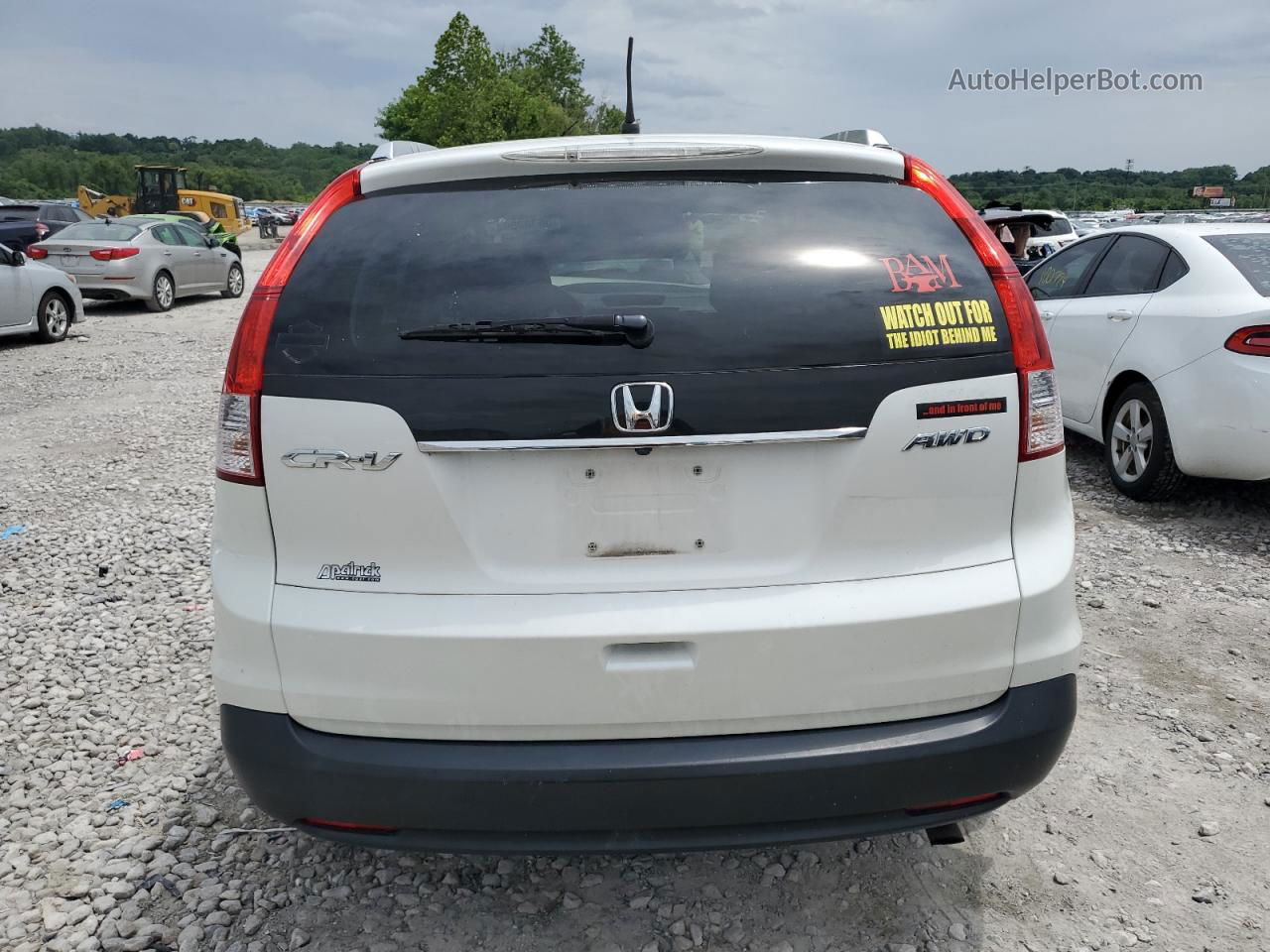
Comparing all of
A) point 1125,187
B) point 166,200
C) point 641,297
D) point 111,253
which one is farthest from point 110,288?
point 1125,187

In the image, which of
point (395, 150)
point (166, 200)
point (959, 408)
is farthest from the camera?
point (166, 200)

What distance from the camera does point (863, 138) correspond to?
2596 millimetres

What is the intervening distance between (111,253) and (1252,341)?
1700cm

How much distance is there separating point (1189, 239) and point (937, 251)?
15.2 ft

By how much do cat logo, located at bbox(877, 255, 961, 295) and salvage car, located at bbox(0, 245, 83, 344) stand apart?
13.5m

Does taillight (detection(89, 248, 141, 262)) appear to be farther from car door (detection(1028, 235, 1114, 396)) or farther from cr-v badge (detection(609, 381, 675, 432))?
cr-v badge (detection(609, 381, 675, 432))

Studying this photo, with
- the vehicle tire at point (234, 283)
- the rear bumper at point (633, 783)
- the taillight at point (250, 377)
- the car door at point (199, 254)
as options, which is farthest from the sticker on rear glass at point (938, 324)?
the vehicle tire at point (234, 283)

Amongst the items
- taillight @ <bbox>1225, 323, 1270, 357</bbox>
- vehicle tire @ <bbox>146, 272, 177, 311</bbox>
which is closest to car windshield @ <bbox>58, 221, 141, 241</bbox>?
vehicle tire @ <bbox>146, 272, 177, 311</bbox>

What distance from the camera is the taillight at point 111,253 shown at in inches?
659

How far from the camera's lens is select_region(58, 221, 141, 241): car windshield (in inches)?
667

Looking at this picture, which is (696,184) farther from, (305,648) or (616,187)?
(305,648)

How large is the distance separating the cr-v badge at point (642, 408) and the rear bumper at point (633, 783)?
2.10 ft

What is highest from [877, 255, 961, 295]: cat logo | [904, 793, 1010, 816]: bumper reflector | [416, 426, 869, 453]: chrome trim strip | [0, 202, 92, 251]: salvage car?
[0, 202, 92, 251]: salvage car

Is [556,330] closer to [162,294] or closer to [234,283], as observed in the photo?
[162,294]
